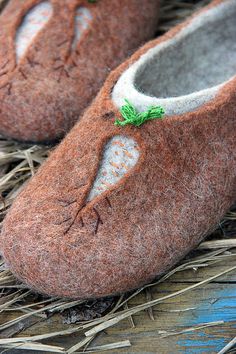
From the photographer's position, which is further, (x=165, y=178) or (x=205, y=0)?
(x=205, y=0)

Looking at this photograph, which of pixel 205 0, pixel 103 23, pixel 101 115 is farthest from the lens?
pixel 205 0

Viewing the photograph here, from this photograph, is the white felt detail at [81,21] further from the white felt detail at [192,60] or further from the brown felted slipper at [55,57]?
the white felt detail at [192,60]

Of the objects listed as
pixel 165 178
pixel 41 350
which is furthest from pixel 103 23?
pixel 41 350

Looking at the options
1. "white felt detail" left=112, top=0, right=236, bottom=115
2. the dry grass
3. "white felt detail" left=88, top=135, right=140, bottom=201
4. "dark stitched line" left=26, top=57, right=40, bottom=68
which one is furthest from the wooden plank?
"dark stitched line" left=26, top=57, right=40, bottom=68

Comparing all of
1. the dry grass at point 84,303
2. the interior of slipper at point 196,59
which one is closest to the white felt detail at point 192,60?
the interior of slipper at point 196,59

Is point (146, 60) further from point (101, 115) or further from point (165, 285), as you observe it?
point (165, 285)
